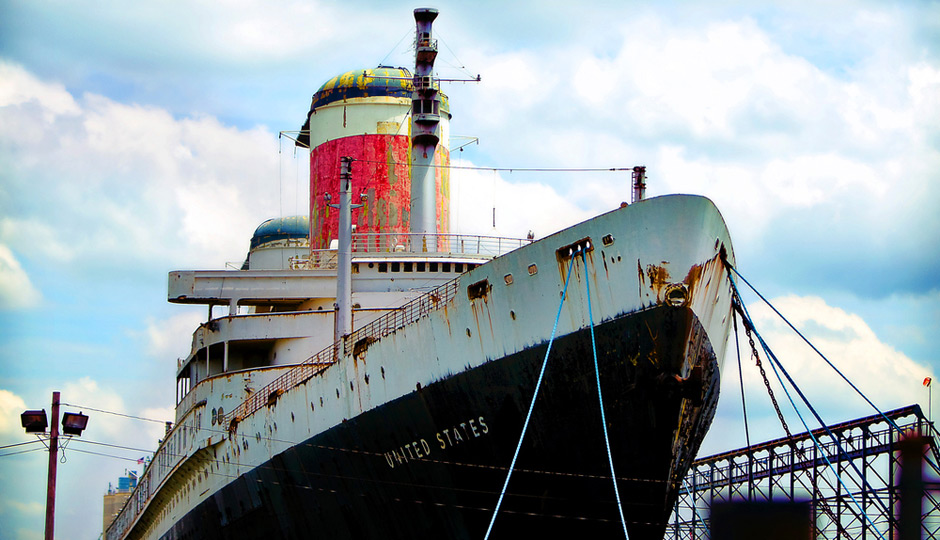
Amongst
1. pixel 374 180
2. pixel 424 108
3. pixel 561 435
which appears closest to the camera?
pixel 561 435

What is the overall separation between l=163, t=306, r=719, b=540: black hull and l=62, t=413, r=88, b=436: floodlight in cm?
511

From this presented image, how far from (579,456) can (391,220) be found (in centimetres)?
1661

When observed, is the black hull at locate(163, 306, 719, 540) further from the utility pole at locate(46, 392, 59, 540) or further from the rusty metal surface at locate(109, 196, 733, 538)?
the utility pole at locate(46, 392, 59, 540)

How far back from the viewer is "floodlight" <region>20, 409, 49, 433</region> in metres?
19.5

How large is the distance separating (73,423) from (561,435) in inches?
335

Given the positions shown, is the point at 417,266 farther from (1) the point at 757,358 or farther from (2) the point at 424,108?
(1) the point at 757,358

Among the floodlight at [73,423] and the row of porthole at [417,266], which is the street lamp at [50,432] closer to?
the floodlight at [73,423]

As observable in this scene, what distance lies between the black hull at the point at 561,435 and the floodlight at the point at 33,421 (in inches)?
222

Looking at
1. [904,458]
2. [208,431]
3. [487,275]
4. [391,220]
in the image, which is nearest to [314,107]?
[391,220]

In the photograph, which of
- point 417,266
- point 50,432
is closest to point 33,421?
point 50,432

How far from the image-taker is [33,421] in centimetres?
1947

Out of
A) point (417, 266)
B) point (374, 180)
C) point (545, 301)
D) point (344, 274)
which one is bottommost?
point (545, 301)

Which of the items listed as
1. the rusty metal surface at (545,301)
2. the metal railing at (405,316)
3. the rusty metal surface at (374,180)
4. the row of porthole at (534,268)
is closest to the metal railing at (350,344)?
the metal railing at (405,316)

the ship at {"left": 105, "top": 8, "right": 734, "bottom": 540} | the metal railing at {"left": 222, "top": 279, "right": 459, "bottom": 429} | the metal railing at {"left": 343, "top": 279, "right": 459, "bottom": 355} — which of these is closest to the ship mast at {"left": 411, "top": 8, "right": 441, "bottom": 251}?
the ship at {"left": 105, "top": 8, "right": 734, "bottom": 540}
